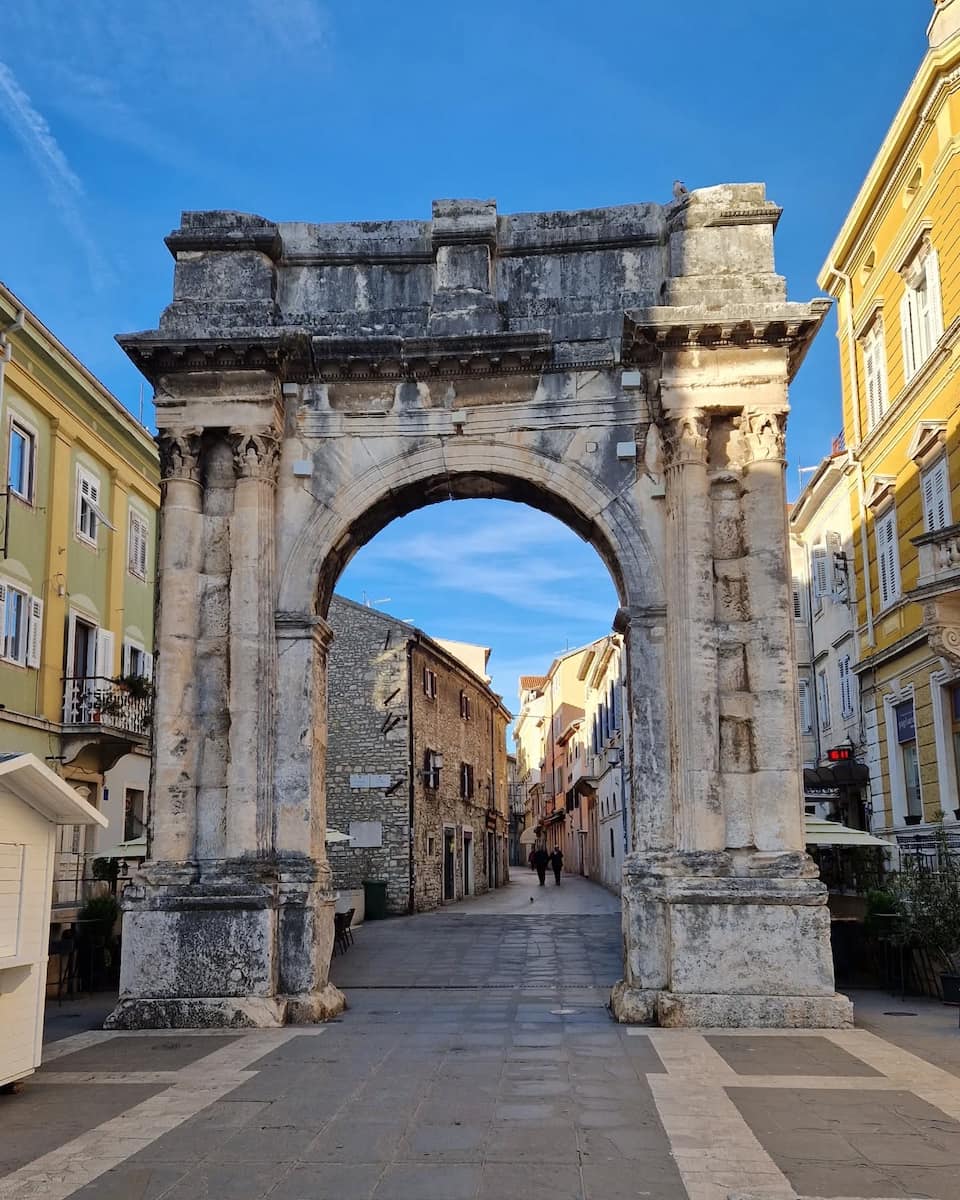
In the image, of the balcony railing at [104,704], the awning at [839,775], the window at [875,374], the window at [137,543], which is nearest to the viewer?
the balcony railing at [104,704]

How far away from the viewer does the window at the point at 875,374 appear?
20.8 metres

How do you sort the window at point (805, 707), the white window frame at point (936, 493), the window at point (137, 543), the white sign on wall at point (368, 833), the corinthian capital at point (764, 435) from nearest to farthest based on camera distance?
the corinthian capital at point (764, 435), the white window frame at point (936, 493), the window at point (137, 543), the white sign on wall at point (368, 833), the window at point (805, 707)

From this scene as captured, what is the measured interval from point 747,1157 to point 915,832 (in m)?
13.4

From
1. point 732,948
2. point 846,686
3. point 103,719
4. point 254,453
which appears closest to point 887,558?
point 846,686

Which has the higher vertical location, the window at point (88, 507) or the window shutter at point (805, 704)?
the window at point (88, 507)

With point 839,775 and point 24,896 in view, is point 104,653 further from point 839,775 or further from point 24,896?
point 24,896

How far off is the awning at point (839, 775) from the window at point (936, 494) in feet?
18.5

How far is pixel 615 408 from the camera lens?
39.7ft

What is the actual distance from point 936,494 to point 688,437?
788 cm

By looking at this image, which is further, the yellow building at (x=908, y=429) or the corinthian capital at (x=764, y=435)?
the yellow building at (x=908, y=429)

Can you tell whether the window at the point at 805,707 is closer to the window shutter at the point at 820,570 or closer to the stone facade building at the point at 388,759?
the window shutter at the point at 820,570

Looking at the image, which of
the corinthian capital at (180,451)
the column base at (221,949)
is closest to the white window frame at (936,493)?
the corinthian capital at (180,451)

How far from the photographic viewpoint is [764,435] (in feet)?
37.9

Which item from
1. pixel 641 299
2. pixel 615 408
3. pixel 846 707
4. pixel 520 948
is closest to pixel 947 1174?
pixel 615 408
